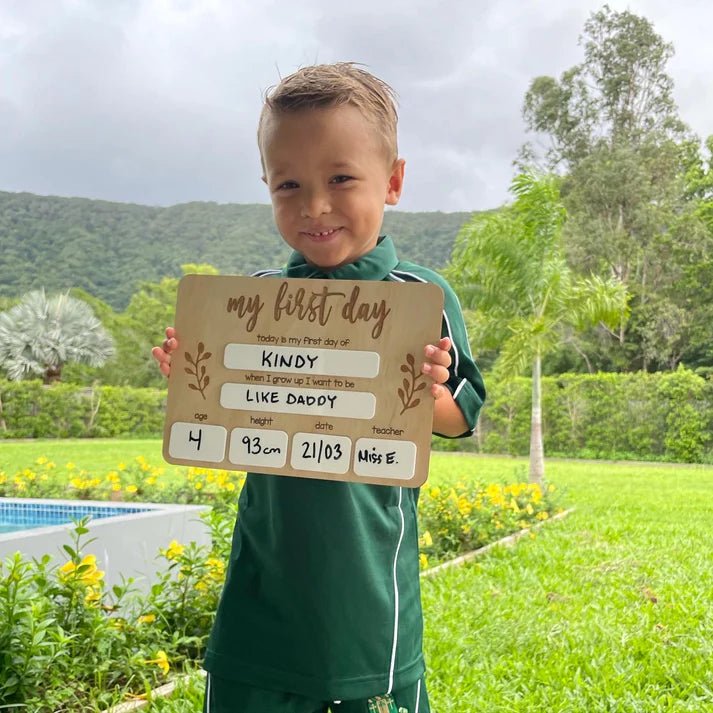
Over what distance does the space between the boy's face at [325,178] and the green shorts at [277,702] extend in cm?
43

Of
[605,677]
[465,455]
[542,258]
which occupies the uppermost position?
[542,258]

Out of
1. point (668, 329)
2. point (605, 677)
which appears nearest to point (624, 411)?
point (668, 329)

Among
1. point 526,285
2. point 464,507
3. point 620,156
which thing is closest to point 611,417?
point 526,285

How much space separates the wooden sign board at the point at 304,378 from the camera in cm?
76

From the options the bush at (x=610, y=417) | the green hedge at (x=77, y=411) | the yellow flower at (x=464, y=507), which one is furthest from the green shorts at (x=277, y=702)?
the green hedge at (x=77, y=411)

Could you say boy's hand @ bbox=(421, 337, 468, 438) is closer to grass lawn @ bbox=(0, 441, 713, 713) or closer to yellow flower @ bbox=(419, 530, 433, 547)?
grass lawn @ bbox=(0, 441, 713, 713)

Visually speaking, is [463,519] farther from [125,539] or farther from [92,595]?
[92,595]

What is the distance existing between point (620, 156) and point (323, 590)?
8706 millimetres

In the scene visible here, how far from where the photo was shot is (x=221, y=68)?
17.1 feet

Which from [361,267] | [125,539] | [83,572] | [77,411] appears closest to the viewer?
[361,267]

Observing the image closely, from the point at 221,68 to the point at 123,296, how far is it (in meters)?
4.00

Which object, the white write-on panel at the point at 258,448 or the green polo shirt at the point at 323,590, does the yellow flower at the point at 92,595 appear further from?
the white write-on panel at the point at 258,448

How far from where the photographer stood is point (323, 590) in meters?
0.81

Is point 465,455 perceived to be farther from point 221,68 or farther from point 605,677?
point 605,677
